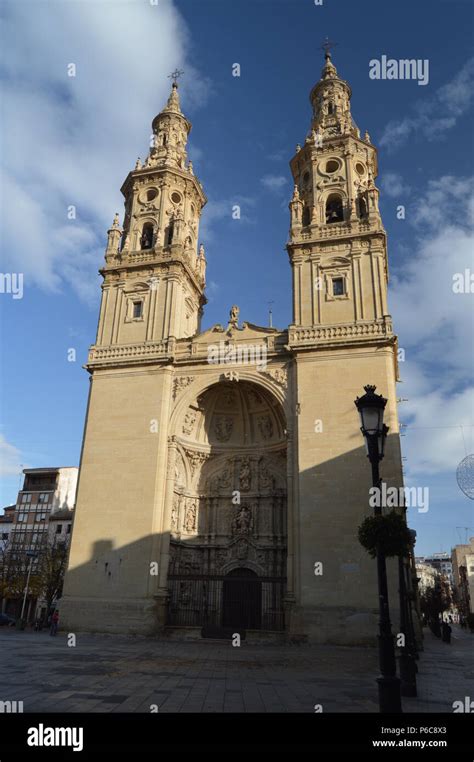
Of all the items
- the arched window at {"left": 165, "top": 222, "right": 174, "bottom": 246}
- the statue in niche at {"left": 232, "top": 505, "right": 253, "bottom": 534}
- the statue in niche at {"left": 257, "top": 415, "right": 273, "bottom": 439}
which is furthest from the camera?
the arched window at {"left": 165, "top": 222, "right": 174, "bottom": 246}

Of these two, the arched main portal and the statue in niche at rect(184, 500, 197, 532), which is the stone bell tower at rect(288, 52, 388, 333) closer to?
the arched main portal

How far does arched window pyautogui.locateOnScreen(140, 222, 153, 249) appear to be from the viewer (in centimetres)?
3390

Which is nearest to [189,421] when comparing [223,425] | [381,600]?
[223,425]

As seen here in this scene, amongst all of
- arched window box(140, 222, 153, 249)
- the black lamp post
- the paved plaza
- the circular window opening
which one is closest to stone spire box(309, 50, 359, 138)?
the circular window opening

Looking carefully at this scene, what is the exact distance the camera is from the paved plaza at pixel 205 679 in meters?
9.02

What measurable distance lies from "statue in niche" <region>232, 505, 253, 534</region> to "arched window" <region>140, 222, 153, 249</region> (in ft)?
56.2

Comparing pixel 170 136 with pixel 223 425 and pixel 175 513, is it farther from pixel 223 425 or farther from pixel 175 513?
pixel 175 513

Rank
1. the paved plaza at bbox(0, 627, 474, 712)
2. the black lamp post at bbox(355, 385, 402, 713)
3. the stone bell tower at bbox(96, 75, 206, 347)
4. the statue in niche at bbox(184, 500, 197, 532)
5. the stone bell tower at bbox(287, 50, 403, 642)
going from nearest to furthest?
the black lamp post at bbox(355, 385, 402, 713) < the paved plaza at bbox(0, 627, 474, 712) < the stone bell tower at bbox(287, 50, 403, 642) < the statue in niche at bbox(184, 500, 197, 532) < the stone bell tower at bbox(96, 75, 206, 347)

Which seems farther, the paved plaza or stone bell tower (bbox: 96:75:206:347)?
stone bell tower (bbox: 96:75:206:347)

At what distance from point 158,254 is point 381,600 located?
2666cm
